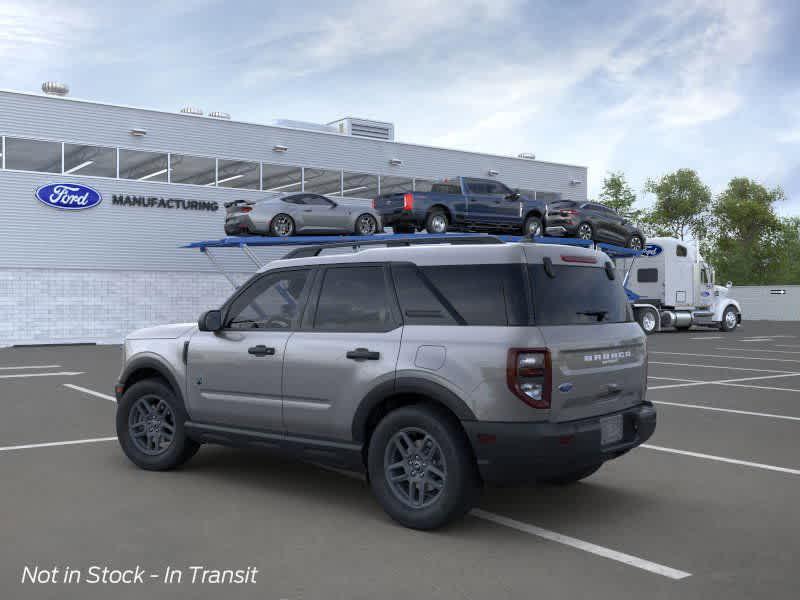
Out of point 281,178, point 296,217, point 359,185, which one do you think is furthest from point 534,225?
point 281,178

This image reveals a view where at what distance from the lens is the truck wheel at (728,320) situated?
33.7m

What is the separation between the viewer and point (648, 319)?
104 feet

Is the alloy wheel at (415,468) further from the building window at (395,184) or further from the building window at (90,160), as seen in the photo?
the building window at (395,184)

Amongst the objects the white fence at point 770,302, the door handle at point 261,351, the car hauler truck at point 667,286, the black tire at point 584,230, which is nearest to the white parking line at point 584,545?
the door handle at point 261,351

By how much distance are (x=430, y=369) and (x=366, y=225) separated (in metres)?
20.5


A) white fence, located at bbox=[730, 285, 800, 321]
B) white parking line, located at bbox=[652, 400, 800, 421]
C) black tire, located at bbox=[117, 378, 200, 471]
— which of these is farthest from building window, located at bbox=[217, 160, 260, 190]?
white fence, located at bbox=[730, 285, 800, 321]

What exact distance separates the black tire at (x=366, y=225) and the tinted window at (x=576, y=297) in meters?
19.5

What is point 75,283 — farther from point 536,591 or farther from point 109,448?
point 536,591

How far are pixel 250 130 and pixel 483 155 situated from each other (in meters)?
11.3

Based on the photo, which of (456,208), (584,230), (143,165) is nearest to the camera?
(456,208)

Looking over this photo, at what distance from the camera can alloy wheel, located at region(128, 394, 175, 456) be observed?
22.5 ft

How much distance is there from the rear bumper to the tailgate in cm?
11

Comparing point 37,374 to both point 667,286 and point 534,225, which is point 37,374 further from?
point 667,286

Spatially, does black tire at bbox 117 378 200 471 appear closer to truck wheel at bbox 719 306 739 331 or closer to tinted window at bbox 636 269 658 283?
tinted window at bbox 636 269 658 283
